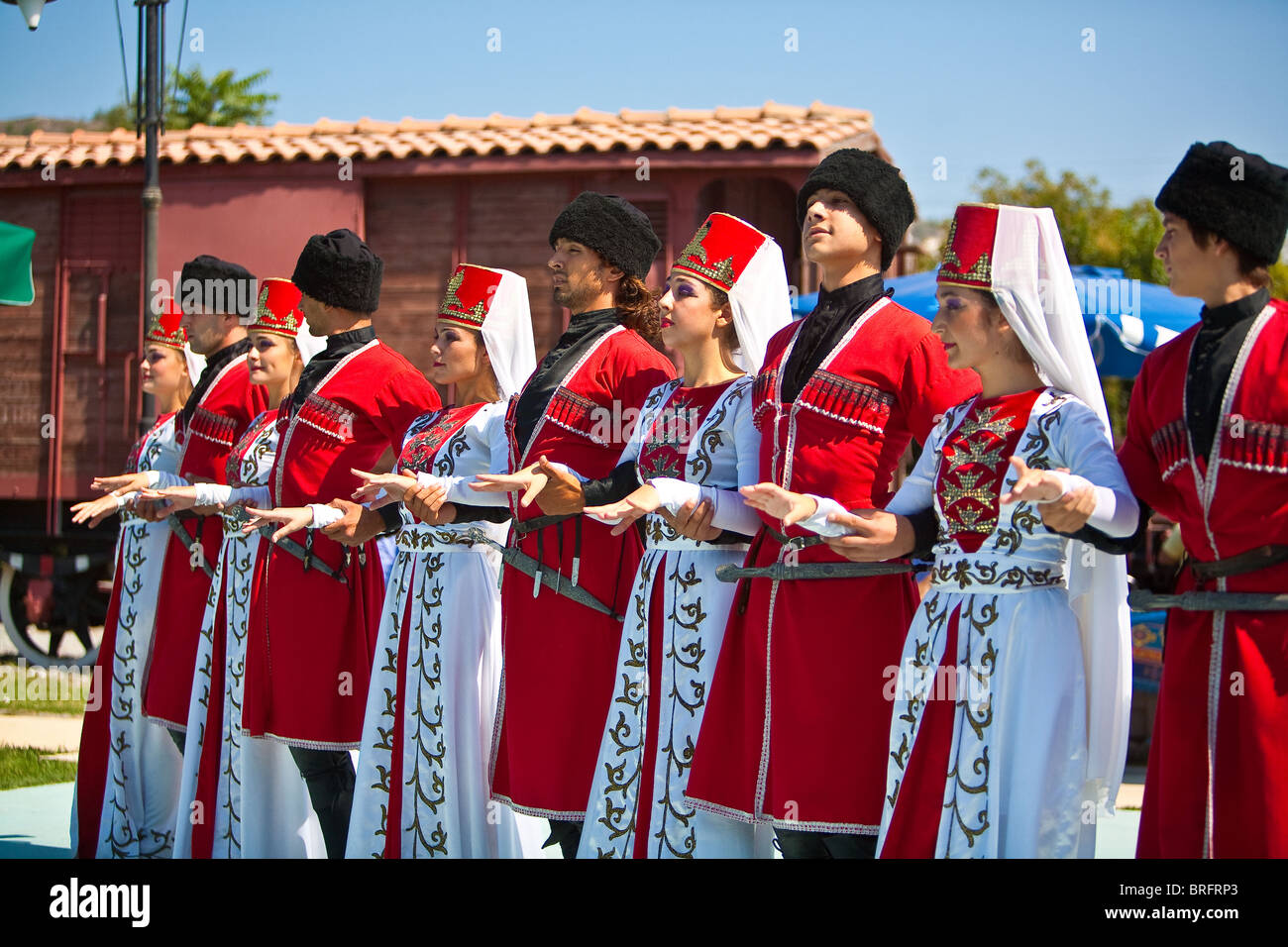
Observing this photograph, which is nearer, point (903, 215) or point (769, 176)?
point (903, 215)

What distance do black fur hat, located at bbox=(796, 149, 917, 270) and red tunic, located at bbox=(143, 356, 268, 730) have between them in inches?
98.2

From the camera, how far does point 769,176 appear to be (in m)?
10.4

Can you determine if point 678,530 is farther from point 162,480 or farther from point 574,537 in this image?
point 162,480

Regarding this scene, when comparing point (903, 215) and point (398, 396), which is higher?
point (903, 215)

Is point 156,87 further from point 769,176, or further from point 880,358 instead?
point 880,358

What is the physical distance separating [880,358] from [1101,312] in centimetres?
381

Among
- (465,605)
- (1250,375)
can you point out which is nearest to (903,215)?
(1250,375)

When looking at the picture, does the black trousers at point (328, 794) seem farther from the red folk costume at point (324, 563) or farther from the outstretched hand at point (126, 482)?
the outstretched hand at point (126, 482)

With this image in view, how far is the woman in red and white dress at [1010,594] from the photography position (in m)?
2.70

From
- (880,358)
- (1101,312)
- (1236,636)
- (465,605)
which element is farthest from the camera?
(1101,312)

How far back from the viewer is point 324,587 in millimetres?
4359

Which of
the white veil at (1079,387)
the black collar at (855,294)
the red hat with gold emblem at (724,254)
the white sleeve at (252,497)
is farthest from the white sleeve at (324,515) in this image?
the white veil at (1079,387)

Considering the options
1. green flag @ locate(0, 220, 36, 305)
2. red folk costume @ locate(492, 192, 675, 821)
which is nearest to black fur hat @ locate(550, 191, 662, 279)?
red folk costume @ locate(492, 192, 675, 821)

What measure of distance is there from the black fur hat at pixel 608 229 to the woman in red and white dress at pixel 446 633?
30 cm
